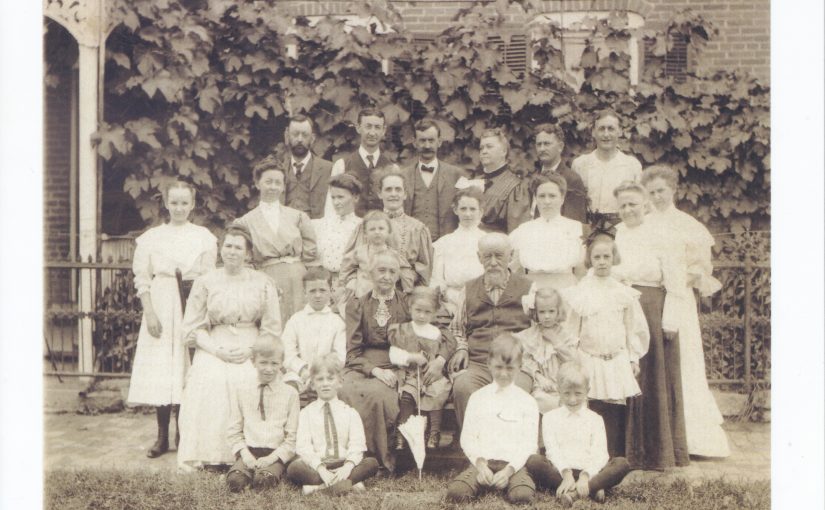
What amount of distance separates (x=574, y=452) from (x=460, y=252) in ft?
4.29

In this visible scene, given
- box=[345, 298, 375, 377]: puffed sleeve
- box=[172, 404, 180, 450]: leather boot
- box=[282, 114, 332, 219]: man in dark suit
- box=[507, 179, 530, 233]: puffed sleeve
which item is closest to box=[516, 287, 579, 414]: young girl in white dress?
box=[507, 179, 530, 233]: puffed sleeve

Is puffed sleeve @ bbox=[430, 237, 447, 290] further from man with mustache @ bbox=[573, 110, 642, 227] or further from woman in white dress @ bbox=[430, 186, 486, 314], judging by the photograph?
man with mustache @ bbox=[573, 110, 642, 227]

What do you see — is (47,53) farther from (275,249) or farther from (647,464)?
(647,464)

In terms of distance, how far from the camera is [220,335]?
493 centimetres

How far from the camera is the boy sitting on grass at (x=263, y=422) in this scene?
455 centimetres

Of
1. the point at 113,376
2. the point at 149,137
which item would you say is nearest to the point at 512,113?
the point at 149,137

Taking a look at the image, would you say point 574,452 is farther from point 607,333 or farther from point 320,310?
point 320,310

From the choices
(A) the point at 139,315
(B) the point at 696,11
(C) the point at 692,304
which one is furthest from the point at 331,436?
(B) the point at 696,11

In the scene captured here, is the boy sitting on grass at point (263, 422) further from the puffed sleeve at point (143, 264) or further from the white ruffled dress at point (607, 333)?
the white ruffled dress at point (607, 333)

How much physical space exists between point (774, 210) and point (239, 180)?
11.0 feet

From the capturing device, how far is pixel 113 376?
6016mm

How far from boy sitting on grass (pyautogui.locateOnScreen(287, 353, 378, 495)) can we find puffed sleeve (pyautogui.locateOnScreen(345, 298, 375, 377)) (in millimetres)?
220

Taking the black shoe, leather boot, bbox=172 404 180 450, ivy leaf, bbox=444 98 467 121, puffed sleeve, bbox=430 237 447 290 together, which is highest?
ivy leaf, bbox=444 98 467 121

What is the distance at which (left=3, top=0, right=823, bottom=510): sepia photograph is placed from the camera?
4605 mm
